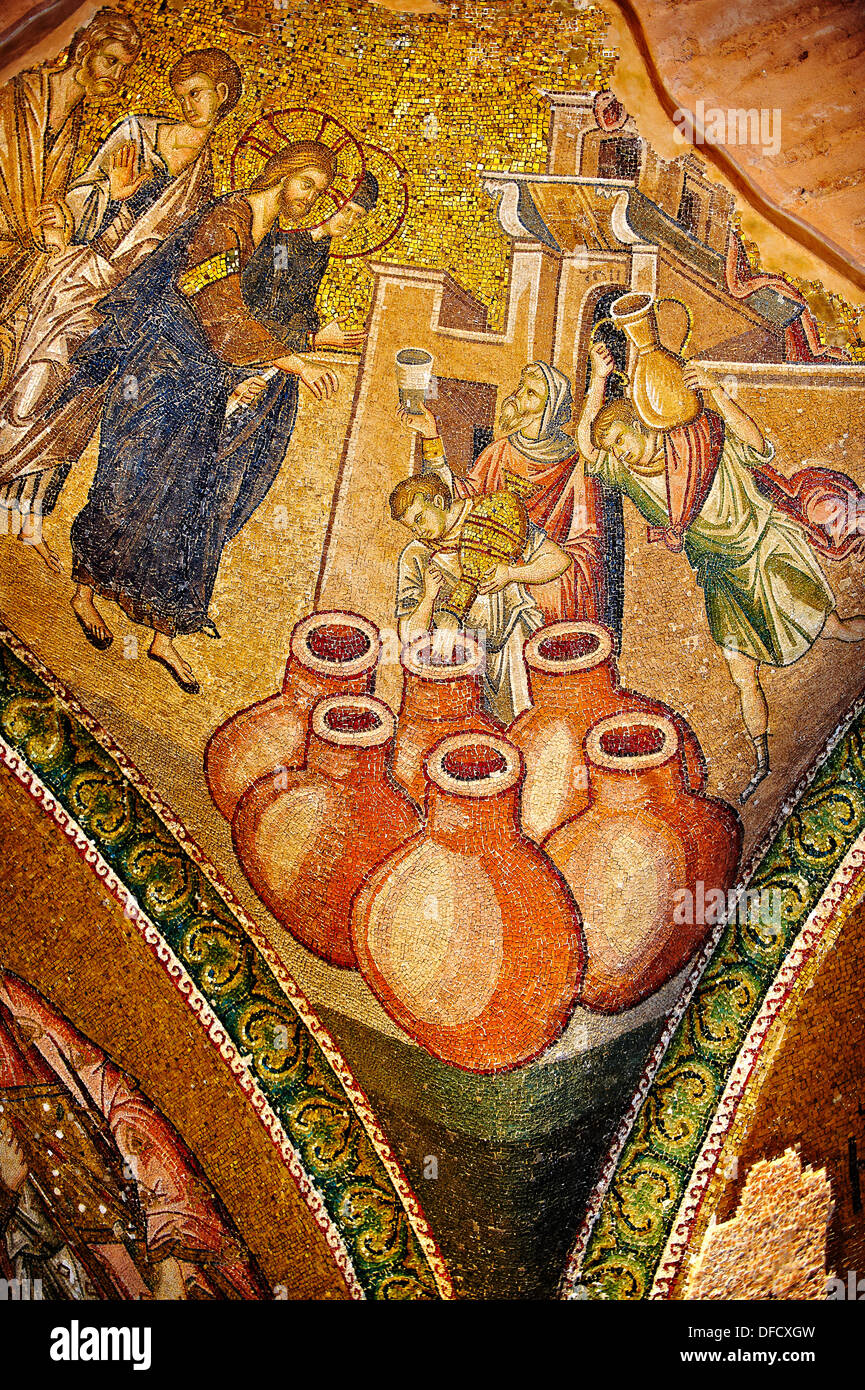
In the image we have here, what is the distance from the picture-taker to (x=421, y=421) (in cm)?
629

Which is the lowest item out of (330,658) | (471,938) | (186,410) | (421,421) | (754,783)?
(471,938)

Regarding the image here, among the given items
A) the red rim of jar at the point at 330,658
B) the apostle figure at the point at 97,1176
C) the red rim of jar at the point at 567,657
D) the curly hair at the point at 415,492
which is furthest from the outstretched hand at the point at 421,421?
the apostle figure at the point at 97,1176

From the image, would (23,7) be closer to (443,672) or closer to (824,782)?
(443,672)

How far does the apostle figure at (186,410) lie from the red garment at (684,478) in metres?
1.68

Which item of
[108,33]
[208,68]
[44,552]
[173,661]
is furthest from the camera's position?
[173,661]

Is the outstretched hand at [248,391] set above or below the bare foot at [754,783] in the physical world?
above

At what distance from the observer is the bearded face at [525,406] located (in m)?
6.30

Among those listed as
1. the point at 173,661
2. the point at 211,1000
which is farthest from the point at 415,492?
the point at 211,1000

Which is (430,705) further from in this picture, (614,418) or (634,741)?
(614,418)

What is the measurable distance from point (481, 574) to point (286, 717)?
3.84 feet

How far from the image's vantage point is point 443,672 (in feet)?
20.6

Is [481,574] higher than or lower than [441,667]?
higher

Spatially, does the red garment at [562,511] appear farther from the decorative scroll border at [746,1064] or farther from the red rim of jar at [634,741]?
the decorative scroll border at [746,1064]

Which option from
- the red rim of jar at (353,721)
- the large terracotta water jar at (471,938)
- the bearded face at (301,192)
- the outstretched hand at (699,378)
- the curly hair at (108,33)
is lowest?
the large terracotta water jar at (471,938)
